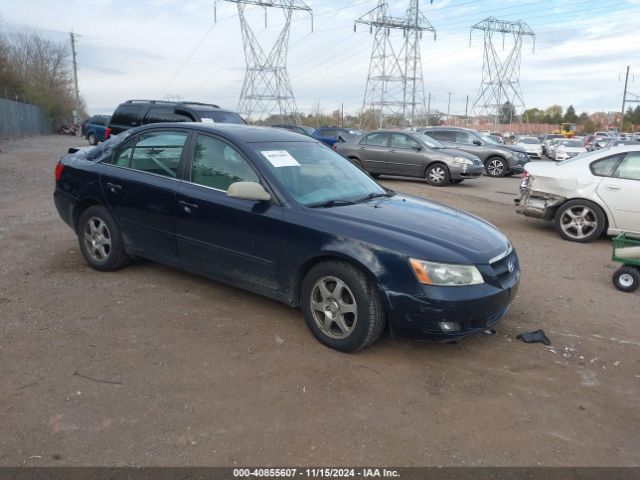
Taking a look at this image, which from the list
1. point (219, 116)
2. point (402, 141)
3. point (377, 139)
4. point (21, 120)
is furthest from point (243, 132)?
point (21, 120)

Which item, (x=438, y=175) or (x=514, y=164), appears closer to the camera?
(x=438, y=175)

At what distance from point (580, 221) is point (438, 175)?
6894mm

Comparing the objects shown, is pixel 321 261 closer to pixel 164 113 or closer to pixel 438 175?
pixel 164 113

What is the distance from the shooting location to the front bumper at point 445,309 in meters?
3.56

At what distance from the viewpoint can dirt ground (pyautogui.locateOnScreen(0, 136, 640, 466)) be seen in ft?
9.39

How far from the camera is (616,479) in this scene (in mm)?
2713

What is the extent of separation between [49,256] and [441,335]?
15.1 ft

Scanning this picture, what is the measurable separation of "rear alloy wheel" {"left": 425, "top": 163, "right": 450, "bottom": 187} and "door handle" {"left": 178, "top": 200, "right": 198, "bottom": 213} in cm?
1116

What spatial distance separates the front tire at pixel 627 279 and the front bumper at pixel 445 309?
275cm

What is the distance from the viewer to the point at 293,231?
404 cm

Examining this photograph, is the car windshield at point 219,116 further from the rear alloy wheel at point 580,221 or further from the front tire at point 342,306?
the front tire at point 342,306

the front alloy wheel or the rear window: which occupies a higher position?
the rear window

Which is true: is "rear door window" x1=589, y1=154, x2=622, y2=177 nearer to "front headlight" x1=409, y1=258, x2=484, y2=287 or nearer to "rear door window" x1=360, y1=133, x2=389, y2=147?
"front headlight" x1=409, y1=258, x2=484, y2=287

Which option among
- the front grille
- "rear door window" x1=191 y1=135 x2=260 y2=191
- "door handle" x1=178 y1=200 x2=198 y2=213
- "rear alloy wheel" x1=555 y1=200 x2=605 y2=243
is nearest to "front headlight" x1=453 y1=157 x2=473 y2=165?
"rear alloy wheel" x1=555 y1=200 x2=605 y2=243
